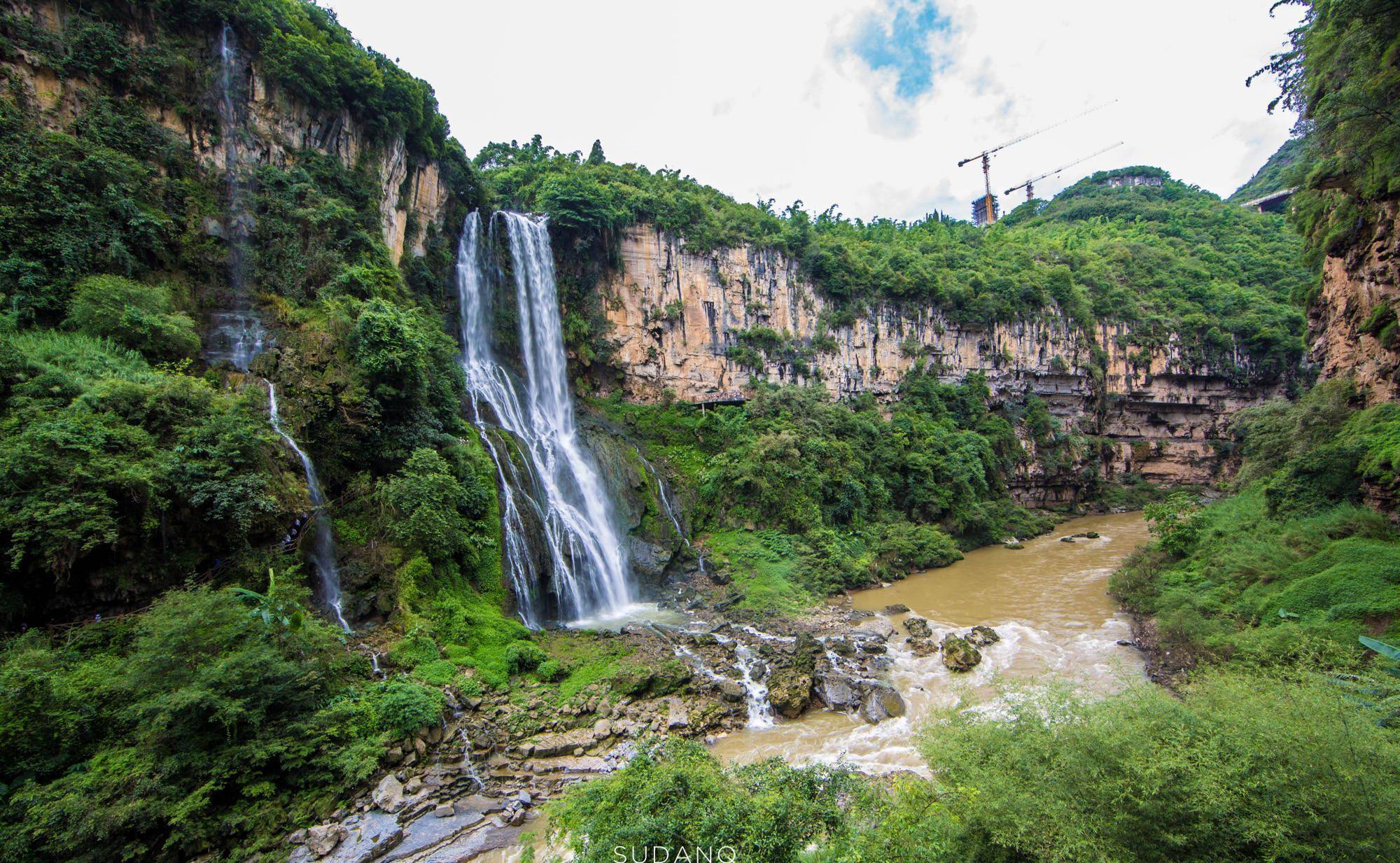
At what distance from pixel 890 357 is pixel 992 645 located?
2419 centimetres

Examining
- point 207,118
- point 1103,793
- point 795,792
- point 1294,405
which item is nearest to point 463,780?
point 795,792

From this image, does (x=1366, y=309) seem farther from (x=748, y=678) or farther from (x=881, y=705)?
(x=748, y=678)

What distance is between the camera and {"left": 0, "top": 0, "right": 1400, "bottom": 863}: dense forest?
4.98 metres

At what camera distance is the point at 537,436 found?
20.3 metres

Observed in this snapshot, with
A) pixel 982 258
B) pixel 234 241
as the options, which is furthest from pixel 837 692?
pixel 982 258

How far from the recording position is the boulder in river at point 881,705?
10.4m

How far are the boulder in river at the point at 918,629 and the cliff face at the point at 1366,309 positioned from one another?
11509mm

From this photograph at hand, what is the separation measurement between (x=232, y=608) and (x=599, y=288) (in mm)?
21609

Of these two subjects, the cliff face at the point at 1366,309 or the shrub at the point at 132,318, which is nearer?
the shrub at the point at 132,318

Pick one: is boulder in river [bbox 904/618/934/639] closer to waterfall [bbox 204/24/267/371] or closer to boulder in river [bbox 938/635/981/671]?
boulder in river [bbox 938/635/981/671]

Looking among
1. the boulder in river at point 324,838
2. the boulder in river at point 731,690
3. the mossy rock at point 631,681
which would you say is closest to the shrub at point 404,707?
the boulder in river at point 324,838

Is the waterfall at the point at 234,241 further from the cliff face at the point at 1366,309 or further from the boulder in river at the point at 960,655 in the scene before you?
the cliff face at the point at 1366,309

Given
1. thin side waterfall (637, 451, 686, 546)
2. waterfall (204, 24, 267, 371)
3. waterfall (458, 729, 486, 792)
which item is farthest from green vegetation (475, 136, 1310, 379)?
waterfall (458, 729, 486, 792)

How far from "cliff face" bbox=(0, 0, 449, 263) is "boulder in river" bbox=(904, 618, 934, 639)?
20.2 meters
